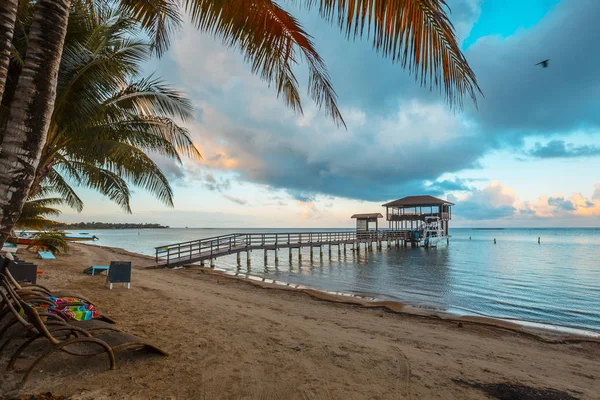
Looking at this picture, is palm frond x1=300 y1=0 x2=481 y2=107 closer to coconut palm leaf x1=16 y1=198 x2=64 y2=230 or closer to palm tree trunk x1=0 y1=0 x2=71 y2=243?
palm tree trunk x1=0 y1=0 x2=71 y2=243

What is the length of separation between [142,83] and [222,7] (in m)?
4.92

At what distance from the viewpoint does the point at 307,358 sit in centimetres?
432

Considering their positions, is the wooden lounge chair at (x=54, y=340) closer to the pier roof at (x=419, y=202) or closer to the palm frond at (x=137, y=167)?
the palm frond at (x=137, y=167)

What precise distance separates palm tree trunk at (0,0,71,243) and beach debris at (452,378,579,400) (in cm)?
482

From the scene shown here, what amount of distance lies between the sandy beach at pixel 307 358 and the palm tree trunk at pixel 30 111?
1719 millimetres

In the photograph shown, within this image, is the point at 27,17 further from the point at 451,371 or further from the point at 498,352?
the point at 498,352

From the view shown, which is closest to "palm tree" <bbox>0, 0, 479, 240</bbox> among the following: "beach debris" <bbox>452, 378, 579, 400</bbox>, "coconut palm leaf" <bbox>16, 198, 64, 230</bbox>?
"beach debris" <bbox>452, 378, 579, 400</bbox>

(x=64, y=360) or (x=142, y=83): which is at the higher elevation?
(x=142, y=83)

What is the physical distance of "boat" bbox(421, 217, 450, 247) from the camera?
47.0 m

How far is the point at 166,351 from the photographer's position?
13.3 feet

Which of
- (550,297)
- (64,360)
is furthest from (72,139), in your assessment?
(550,297)

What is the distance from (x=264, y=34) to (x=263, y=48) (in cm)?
30

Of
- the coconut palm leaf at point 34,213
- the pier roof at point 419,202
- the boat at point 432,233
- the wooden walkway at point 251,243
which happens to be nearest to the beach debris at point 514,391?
the wooden walkway at point 251,243

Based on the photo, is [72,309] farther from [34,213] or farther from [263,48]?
[34,213]
